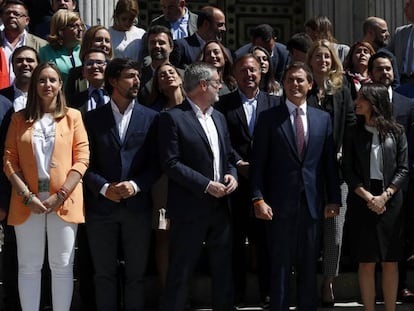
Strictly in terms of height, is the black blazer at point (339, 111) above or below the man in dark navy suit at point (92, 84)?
below

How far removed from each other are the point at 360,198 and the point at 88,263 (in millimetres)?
2069

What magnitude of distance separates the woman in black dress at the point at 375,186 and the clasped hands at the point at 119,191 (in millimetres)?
1619

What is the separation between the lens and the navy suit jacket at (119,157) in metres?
6.66

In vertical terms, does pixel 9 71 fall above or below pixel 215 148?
above

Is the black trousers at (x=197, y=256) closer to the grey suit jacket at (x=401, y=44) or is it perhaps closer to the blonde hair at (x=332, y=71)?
the blonde hair at (x=332, y=71)

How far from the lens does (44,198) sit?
6430mm

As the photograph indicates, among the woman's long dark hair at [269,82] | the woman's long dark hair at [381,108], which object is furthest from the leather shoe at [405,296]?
the woman's long dark hair at [269,82]

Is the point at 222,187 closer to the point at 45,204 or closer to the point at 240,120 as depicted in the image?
the point at 240,120

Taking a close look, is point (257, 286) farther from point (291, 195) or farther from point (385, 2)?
point (385, 2)

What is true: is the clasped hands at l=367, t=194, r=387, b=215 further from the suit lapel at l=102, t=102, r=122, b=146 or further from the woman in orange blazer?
the woman in orange blazer

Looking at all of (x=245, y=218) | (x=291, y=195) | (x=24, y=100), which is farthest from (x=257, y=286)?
(x=24, y=100)

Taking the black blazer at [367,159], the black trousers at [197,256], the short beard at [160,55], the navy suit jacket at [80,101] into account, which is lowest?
the black trousers at [197,256]

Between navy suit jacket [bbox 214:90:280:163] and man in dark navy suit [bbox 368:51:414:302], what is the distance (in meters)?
0.88

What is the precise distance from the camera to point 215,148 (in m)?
6.75
